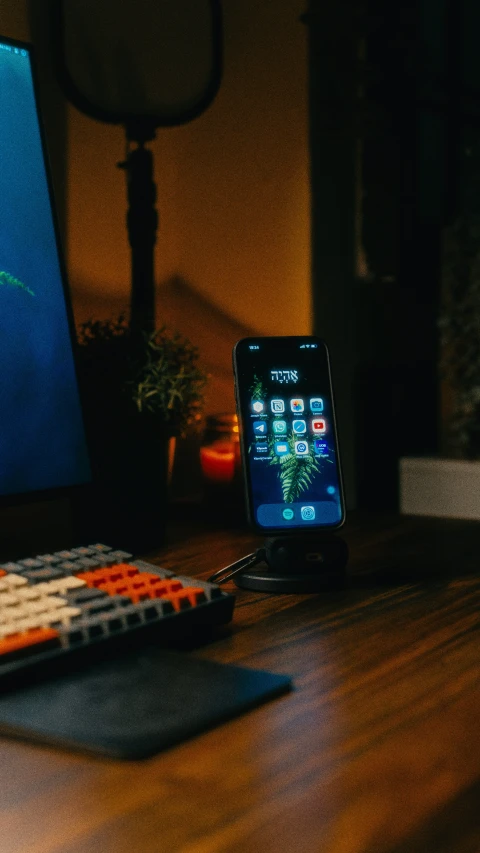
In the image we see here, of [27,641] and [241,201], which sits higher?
[241,201]

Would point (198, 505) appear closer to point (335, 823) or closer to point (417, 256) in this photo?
point (417, 256)

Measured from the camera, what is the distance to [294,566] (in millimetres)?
890

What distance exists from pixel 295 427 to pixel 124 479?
0.20 m

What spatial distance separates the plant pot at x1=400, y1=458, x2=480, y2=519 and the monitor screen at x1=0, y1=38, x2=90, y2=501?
532mm

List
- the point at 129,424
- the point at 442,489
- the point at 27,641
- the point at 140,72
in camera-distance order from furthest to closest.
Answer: the point at 442,489
the point at 140,72
the point at 129,424
the point at 27,641

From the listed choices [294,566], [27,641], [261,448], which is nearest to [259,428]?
[261,448]

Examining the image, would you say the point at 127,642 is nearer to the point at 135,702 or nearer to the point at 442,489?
the point at 135,702

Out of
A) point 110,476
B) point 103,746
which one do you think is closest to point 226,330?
point 110,476

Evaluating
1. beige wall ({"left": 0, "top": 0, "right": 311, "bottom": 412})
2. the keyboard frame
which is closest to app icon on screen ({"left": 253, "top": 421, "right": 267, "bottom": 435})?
the keyboard frame

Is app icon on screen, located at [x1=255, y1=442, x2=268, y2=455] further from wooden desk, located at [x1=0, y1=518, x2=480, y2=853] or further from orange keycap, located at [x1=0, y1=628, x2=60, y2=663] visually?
orange keycap, located at [x1=0, y1=628, x2=60, y2=663]

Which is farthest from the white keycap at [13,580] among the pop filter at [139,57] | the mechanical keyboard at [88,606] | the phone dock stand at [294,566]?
the pop filter at [139,57]

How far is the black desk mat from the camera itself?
53 centimetres

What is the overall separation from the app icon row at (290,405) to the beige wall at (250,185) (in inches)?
16.7

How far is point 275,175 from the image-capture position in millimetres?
1387
